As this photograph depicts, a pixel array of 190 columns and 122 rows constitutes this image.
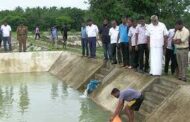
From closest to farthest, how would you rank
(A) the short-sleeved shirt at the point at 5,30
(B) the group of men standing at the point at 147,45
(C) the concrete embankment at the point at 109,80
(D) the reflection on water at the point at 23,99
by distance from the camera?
(C) the concrete embankment at the point at 109,80 → (B) the group of men standing at the point at 147,45 → (D) the reflection on water at the point at 23,99 → (A) the short-sleeved shirt at the point at 5,30

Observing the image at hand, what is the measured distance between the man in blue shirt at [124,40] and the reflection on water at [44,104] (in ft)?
6.07

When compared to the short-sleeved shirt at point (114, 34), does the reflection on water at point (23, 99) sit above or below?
below

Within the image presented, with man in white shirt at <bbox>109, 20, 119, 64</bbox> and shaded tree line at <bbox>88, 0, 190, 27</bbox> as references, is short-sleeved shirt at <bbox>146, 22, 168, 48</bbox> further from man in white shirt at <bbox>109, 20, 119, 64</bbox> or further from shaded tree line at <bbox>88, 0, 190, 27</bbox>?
shaded tree line at <bbox>88, 0, 190, 27</bbox>

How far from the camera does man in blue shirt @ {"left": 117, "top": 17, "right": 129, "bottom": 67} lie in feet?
48.6

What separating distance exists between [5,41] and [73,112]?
12161 millimetres

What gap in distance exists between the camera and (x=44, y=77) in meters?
22.2

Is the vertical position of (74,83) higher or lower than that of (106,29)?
lower

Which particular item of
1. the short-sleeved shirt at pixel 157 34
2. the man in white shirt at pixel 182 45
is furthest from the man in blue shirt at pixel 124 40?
the man in white shirt at pixel 182 45

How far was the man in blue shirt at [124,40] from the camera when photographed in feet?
48.6

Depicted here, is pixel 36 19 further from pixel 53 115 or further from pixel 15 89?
pixel 53 115

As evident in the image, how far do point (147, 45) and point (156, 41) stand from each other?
1.08 metres

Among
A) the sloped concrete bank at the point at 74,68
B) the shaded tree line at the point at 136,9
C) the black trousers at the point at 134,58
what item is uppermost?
the shaded tree line at the point at 136,9

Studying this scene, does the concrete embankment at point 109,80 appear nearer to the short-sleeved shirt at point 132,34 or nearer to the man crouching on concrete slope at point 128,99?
the man crouching on concrete slope at point 128,99

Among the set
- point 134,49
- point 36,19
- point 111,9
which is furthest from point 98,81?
point 36,19
